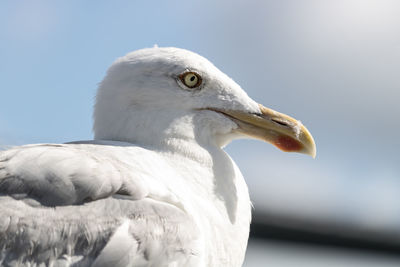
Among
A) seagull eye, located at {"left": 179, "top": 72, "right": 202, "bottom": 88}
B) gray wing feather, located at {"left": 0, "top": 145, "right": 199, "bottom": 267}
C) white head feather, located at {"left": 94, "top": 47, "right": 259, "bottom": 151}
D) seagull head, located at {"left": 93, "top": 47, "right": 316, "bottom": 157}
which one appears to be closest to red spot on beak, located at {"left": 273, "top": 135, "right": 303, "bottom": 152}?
seagull head, located at {"left": 93, "top": 47, "right": 316, "bottom": 157}

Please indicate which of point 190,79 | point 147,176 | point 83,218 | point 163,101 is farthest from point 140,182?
point 190,79

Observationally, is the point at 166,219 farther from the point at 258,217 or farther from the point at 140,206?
the point at 258,217

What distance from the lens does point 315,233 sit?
5109 millimetres

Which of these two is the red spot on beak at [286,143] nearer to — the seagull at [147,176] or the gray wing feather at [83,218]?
the seagull at [147,176]

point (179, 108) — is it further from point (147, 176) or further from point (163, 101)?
point (147, 176)

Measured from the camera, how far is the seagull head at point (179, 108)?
2.91m

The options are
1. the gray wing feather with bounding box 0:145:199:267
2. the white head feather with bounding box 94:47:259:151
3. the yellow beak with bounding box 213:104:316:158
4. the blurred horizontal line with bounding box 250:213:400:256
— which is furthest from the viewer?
the blurred horizontal line with bounding box 250:213:400:256

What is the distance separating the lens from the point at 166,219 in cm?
243

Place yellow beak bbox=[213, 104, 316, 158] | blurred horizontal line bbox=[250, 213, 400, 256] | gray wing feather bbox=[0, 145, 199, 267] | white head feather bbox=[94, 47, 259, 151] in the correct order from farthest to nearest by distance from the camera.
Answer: blurred horizontal line bbox=[250, 213, 400, 256]
yellow beak bbox=[213, 104, 316, 158]
white head feather bbox=[94, 47, 259, 151]
gray wing feather bbox=[0, 145, 199, 267]

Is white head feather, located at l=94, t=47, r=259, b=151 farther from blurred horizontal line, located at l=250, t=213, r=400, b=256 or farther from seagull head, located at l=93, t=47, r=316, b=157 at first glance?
blurred horizontal line, located at l=250, t=213, r=400, b=256

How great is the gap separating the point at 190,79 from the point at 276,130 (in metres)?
0.49

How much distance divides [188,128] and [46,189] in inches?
30.6

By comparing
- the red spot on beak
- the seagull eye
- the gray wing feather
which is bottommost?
the gray wing feather

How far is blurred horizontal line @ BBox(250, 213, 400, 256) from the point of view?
4.93 metres
